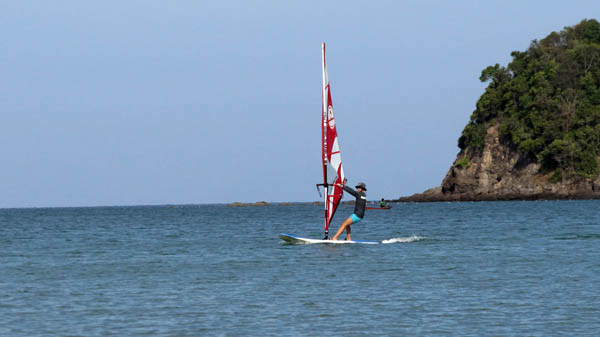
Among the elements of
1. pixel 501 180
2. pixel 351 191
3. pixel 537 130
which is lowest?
pixel 351 191

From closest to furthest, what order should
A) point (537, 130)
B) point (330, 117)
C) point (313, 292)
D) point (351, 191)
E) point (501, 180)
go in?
point (313, 292)
point (351, 191)
point (330, 117)
point (537, 130)
point (501, 180)

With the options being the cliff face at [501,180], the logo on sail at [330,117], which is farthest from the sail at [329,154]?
the cliff face at [501,180]

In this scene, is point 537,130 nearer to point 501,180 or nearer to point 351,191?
point 501,180

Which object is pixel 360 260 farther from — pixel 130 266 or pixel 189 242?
pixel 189 242

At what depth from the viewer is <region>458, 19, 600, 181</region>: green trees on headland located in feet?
490

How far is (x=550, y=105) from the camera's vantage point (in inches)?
6043

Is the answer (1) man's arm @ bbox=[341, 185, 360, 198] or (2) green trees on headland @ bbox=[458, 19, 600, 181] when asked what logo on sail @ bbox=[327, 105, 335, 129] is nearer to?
(1) man's arm @ bbox=[341, 185, 360, 198]

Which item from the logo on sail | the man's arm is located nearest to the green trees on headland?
the logo on sail

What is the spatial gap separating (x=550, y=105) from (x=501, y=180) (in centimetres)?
1581

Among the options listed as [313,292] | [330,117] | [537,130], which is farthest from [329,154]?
[537,130]

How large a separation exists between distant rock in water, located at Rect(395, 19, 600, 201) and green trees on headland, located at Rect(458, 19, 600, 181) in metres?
0.17

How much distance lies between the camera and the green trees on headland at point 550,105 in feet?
490

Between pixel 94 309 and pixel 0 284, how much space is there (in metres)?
6.94

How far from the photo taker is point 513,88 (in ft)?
522
